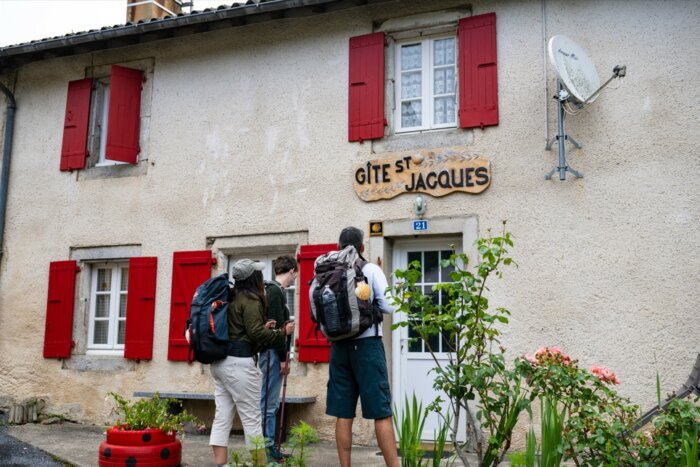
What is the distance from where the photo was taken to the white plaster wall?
6.68 m

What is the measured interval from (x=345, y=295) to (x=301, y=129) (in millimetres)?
3840

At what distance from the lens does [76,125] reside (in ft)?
31.7

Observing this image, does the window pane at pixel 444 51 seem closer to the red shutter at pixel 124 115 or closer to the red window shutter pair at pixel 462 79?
the red window shutter pair at pixel 462 79

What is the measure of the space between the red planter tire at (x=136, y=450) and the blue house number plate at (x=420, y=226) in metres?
3.09

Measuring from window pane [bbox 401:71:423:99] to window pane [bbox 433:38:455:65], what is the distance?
0.77 feet

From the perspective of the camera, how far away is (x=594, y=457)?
383 cm

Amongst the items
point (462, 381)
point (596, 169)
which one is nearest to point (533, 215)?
point (596, 169)

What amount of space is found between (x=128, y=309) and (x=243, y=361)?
4.13 metres

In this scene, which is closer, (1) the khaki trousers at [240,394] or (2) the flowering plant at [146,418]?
(1) the khaki trousers at [240,394]

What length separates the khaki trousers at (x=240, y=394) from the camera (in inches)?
202

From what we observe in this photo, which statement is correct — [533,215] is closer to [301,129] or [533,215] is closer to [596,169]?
[596,169]

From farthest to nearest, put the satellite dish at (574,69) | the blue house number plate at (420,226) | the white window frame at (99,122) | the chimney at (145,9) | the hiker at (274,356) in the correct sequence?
the chimney at (145,9), the white window frame at (99,122), the blue house number plate at (420,226), the satellite dish at (574,69), the hiker at (274,356)

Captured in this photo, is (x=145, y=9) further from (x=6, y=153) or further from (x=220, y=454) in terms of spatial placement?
(x=220, y=454)

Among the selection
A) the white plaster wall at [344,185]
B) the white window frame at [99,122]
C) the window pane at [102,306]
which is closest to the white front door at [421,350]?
the white plaster wall at [344,185]
